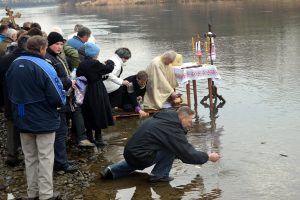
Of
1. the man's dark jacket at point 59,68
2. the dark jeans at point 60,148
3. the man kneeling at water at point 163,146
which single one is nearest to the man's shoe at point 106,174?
the man kneeling at water at point 163,146

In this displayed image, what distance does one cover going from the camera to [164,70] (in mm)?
10273

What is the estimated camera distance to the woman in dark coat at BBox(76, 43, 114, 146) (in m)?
7.67

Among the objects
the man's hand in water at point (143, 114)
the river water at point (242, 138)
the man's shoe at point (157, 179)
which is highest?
the man's hand in water at point (143, 114)

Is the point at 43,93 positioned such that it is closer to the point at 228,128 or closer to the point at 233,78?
the point at 228,128

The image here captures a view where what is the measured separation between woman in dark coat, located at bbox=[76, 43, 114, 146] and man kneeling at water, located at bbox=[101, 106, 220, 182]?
152 cm

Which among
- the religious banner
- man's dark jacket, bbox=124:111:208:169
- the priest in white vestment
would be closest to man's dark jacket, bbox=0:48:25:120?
man's dark jacket, bbox=124:111:208:169

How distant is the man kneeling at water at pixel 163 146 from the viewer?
6.15 metres

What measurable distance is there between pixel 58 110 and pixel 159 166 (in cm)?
155

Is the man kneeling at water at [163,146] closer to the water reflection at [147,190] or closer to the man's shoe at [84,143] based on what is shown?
the water reflection at [147,190]

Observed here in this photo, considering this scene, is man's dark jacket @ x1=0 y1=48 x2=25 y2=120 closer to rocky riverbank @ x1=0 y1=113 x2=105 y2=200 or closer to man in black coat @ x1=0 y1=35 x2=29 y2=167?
man in black coat @ x1=0 y1=35 x2=29 y2=167

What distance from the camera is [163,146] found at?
625 cm

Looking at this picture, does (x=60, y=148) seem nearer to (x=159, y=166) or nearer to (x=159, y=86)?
(x=159, y=166)

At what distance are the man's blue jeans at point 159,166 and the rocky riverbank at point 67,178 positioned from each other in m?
0.30

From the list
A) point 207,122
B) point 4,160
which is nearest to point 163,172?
point 4,160
